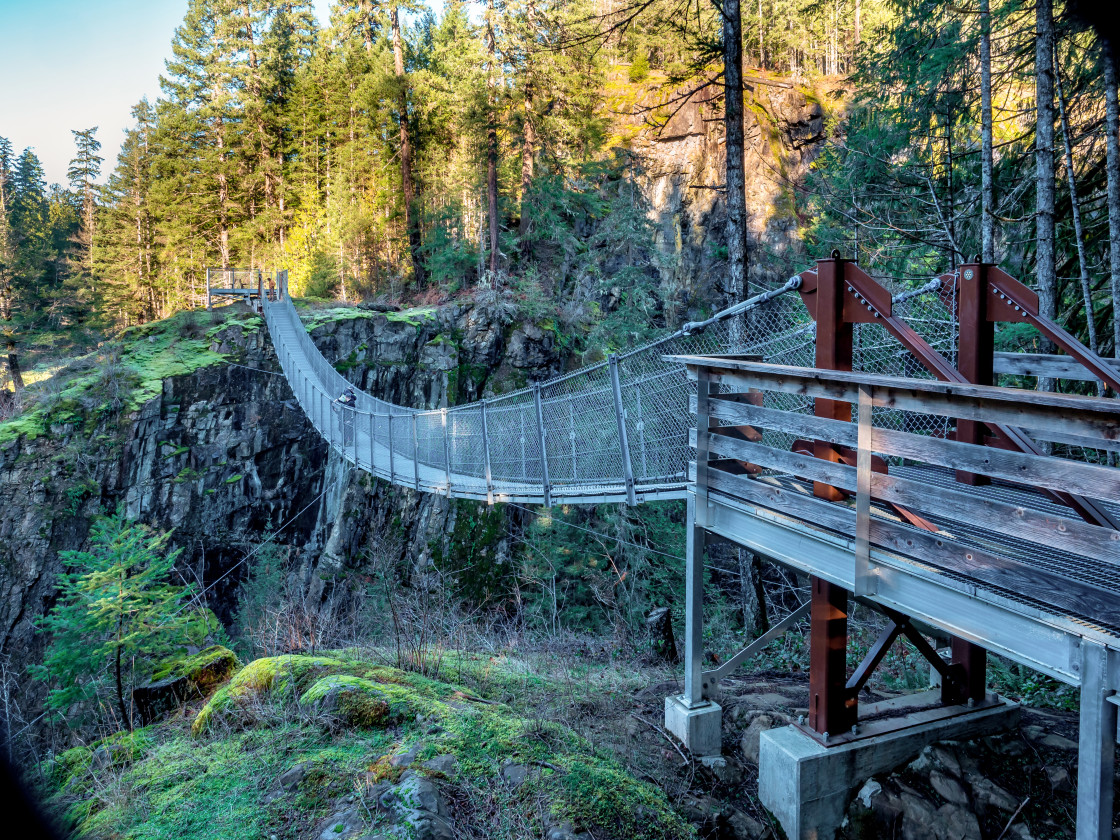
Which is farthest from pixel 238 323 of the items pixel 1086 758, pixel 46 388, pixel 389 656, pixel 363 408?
pixel 1086 758

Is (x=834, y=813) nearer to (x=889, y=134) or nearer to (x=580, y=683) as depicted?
(x=580, y=683)

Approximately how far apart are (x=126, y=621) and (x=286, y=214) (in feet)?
57.0

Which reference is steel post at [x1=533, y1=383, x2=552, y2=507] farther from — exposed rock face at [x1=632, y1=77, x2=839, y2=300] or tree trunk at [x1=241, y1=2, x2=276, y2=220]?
tree trunk at [x1=241, y1=2, x2=276, y2=220]

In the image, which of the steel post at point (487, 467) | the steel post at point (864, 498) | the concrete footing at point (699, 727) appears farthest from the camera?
the steel post at point (487, 467)

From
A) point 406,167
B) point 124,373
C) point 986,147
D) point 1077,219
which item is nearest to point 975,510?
point 1077,219

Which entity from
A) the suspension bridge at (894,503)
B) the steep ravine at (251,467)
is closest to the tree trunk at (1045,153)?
the suspension bridge at (894,503)

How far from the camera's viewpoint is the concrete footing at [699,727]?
2.90 metres

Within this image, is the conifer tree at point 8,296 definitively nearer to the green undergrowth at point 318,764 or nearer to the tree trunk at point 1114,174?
the green undergrowth at point 318,764

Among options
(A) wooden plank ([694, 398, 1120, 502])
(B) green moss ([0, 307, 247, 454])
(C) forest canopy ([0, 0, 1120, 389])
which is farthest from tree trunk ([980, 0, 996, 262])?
(B) green moss ([0, 307, 247, 454])

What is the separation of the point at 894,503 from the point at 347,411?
711 cm

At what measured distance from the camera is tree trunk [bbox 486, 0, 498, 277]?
13016 mm

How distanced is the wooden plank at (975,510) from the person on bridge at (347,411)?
257 inches

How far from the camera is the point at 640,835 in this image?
2.17 m

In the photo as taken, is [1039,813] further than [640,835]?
Yes
